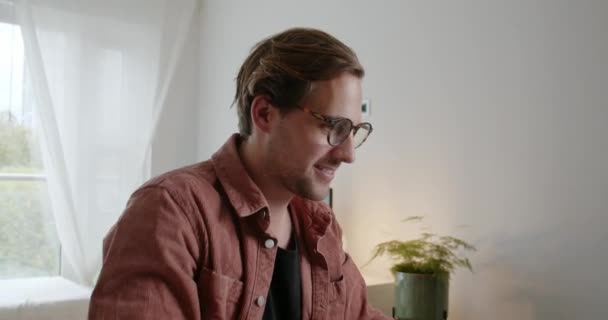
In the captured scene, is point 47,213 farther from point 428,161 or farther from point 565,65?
point 565,65

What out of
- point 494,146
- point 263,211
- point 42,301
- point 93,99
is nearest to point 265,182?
point 263,211

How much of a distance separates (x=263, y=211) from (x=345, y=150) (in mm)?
192

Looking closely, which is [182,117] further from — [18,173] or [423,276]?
[423,276]

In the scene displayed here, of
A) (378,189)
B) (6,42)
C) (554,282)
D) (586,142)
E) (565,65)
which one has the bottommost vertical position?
(554,282)

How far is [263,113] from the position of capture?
1146 millimetres

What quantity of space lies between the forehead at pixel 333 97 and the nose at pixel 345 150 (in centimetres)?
4

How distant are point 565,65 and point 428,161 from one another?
66cm

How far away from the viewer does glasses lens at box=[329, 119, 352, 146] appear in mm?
1109

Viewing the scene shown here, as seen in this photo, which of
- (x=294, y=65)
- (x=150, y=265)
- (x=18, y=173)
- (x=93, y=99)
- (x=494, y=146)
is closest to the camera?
(x=150, y=265)

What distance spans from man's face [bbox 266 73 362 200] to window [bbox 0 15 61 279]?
3032 mm

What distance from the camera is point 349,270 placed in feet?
4.28

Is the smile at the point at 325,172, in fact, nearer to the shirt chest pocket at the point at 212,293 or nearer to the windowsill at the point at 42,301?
the shirt chest pocket at the point at 212,293

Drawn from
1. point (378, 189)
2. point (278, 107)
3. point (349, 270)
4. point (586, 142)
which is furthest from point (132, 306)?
point (378, 189)

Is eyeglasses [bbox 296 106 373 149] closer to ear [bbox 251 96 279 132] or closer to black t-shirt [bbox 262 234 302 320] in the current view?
ear [bbox 251 96 279 132]
